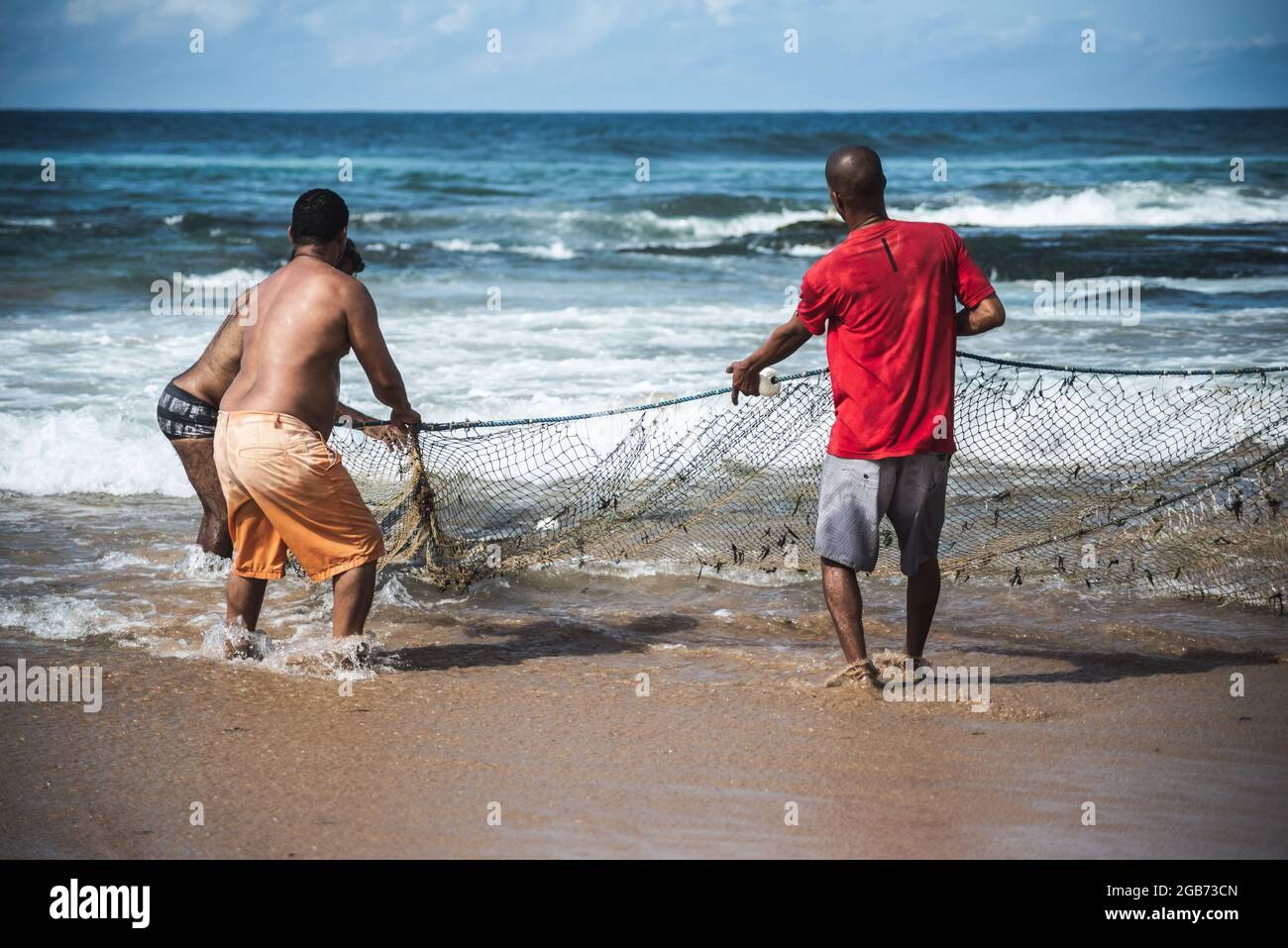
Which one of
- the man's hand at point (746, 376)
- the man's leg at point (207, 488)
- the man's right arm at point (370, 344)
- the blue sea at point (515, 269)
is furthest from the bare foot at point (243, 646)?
the man's hand at point (746, 376)

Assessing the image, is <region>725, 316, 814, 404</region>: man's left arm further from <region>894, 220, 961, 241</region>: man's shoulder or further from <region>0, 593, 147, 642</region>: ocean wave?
<region>0, 593, 147, 642</region>: ocean wave

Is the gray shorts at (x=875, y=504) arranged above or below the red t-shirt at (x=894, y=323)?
below

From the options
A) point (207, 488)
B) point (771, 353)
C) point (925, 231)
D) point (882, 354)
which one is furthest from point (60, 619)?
point (925, 231)

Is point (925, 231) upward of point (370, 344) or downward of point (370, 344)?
upward

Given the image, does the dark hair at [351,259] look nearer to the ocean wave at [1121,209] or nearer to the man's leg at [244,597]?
the man's leg at [244,597]

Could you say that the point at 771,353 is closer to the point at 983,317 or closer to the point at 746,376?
the point at 746,376

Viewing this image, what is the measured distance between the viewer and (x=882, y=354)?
12.4 feet

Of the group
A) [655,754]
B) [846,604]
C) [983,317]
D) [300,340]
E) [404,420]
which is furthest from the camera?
[404,420]

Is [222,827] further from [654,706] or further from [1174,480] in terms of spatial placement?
[1174,480]

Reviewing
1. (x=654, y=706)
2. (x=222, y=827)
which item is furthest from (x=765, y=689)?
(x=222, y=827)

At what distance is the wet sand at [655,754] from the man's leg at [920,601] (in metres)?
0.22

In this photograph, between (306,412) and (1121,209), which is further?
(1121,209)

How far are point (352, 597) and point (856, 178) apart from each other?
2.15m

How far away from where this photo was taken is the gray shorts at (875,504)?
3863 mm
